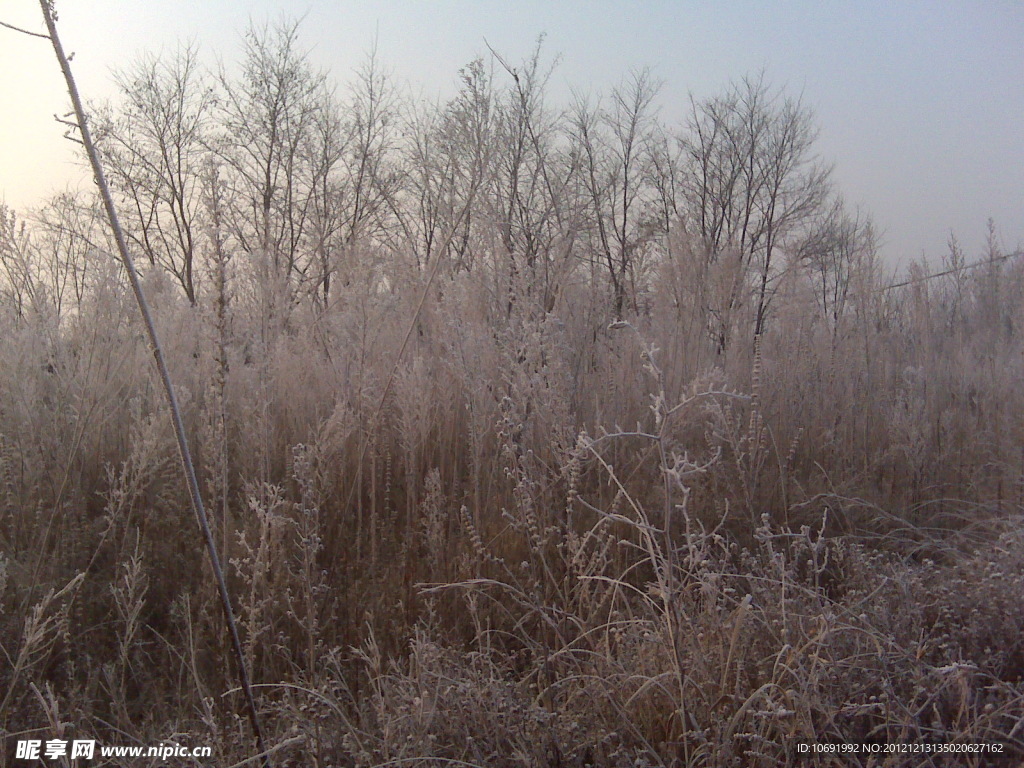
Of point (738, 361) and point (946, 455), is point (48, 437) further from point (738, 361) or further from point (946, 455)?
point (946, 455)

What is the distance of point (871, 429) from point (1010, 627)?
3.14 m

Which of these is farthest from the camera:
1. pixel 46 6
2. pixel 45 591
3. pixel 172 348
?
pixel 172 348

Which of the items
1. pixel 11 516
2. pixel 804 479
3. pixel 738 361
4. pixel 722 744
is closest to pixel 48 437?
pixel 11 516

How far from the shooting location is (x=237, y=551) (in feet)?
9.16
